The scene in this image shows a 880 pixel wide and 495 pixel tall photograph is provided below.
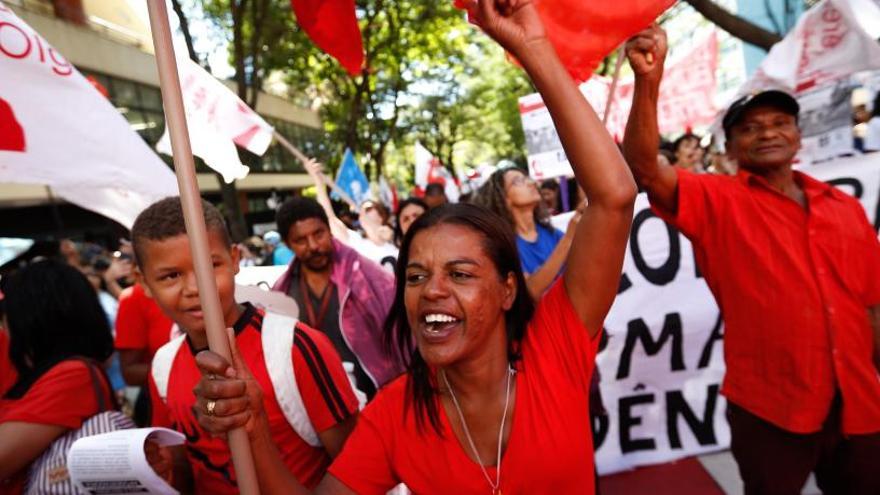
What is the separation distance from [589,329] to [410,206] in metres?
4.00

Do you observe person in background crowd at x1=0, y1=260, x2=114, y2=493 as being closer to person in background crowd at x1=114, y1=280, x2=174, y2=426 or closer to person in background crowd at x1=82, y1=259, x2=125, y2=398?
person in background crowd at x1=82, y1=259, x2=125, y2=398

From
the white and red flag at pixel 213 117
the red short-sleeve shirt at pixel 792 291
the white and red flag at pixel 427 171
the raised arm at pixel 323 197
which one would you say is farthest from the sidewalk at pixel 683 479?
the white and red flag at pixel 427 171

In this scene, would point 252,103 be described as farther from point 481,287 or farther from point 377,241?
point 481,287

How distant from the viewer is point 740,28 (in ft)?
15.8

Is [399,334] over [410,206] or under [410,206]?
under

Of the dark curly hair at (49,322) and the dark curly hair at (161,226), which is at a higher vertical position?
the dark curly hair at (161,226)

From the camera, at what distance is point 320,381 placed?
1.74 metres

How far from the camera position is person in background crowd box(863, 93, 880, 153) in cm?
407

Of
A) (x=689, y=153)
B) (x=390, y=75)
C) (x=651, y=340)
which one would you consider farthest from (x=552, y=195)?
(x=390, y=75)

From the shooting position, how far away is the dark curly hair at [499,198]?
11.5 ft

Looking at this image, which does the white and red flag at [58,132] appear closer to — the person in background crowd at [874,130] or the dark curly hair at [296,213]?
the dark curly hair at [296,213]

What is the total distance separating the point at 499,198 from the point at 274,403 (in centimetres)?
211

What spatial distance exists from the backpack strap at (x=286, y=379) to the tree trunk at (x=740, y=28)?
4.44 metres

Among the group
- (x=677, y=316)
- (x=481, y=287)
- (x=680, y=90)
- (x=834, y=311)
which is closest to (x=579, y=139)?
(x=481, y=287)
